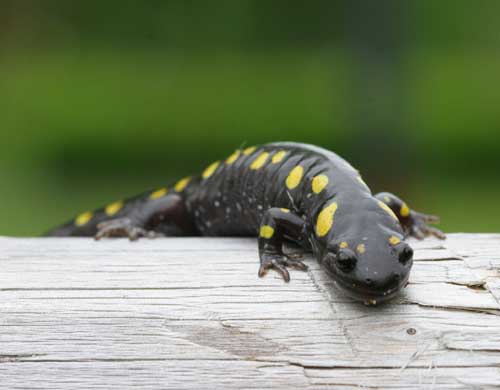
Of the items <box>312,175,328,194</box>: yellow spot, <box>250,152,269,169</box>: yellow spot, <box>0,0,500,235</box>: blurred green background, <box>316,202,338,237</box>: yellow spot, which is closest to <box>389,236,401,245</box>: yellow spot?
<box>316,202,338,237</box>: yellow spot

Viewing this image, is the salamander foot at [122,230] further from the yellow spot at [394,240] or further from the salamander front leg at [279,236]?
the yellow spot at [394,240]

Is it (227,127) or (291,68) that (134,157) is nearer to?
(227,127)

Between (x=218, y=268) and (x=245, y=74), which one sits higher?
(x=218, y=268)

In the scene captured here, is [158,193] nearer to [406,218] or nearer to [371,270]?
[406,218]

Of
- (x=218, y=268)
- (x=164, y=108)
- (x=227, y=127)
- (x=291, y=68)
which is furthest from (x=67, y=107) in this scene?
(x=218, y=268)

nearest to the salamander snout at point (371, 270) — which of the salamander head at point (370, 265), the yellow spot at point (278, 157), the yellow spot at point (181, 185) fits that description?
the salamander head at point (370, 265)

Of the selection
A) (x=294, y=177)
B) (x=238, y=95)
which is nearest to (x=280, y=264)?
(x=294, y=177)

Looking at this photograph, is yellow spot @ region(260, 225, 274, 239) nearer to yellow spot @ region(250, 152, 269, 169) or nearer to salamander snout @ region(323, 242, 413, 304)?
salamander snout @ region(323, 242, 413, 304)

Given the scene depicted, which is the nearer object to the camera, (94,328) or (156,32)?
(94,328)
